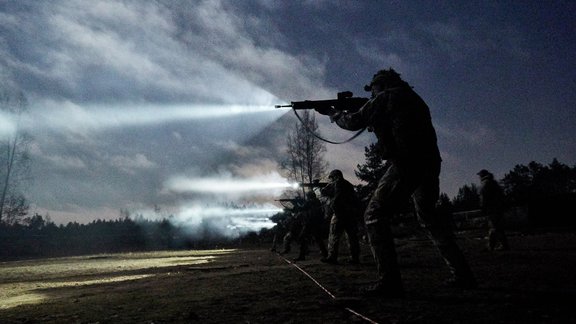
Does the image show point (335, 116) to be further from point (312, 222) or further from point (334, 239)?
point (312, 222)

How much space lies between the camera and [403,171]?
3.62m

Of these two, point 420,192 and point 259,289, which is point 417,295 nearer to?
point 420,192

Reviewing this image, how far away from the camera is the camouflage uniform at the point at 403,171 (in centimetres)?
362

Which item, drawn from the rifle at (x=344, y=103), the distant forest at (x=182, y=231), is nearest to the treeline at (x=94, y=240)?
the distant forest at (x=182, y=231)

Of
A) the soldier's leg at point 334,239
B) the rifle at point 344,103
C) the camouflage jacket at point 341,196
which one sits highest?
the rifle at point 344,103

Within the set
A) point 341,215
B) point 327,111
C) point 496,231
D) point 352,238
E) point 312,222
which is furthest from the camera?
point 312,222

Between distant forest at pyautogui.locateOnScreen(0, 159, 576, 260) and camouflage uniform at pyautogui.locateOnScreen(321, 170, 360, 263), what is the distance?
15.3m

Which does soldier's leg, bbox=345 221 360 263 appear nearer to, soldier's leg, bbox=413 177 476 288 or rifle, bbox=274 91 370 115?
rifle, bbox=274 91 370 115

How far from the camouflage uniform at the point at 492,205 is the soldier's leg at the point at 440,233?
6.64 meters

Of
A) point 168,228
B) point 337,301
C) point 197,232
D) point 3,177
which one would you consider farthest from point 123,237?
point 337,301

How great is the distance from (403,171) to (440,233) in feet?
2.60

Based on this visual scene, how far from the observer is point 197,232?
60938 mm

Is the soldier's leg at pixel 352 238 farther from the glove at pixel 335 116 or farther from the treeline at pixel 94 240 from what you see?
the treeline at pixel 94 240

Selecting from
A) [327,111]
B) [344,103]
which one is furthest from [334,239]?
[327,111]
